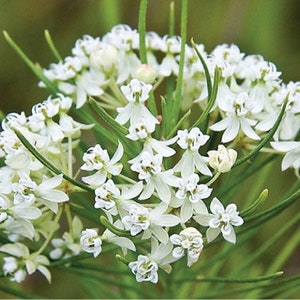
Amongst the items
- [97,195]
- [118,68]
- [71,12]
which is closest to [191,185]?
[97,195]

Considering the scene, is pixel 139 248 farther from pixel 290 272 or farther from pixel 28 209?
pixel 290 272

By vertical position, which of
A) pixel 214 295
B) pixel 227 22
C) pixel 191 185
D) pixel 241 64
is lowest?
pixel 214 295

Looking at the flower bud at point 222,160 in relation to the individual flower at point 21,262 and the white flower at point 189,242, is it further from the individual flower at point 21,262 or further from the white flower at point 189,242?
the individual flower at point 21,262

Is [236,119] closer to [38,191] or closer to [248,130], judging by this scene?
[248,130]

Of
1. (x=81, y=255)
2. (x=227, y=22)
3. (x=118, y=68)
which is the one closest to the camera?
(x=81, y=255)

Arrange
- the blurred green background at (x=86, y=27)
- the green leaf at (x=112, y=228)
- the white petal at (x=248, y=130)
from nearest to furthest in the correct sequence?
1. the green leaf at (x=112, y=228)
2. the white petal at (x=248, y=130)
3. the blurred green background at (x=86, y=27)

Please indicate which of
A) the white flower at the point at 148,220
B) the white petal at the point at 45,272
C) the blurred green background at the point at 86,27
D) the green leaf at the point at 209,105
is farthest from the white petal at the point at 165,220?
the blurred green background at the point at 86,27
